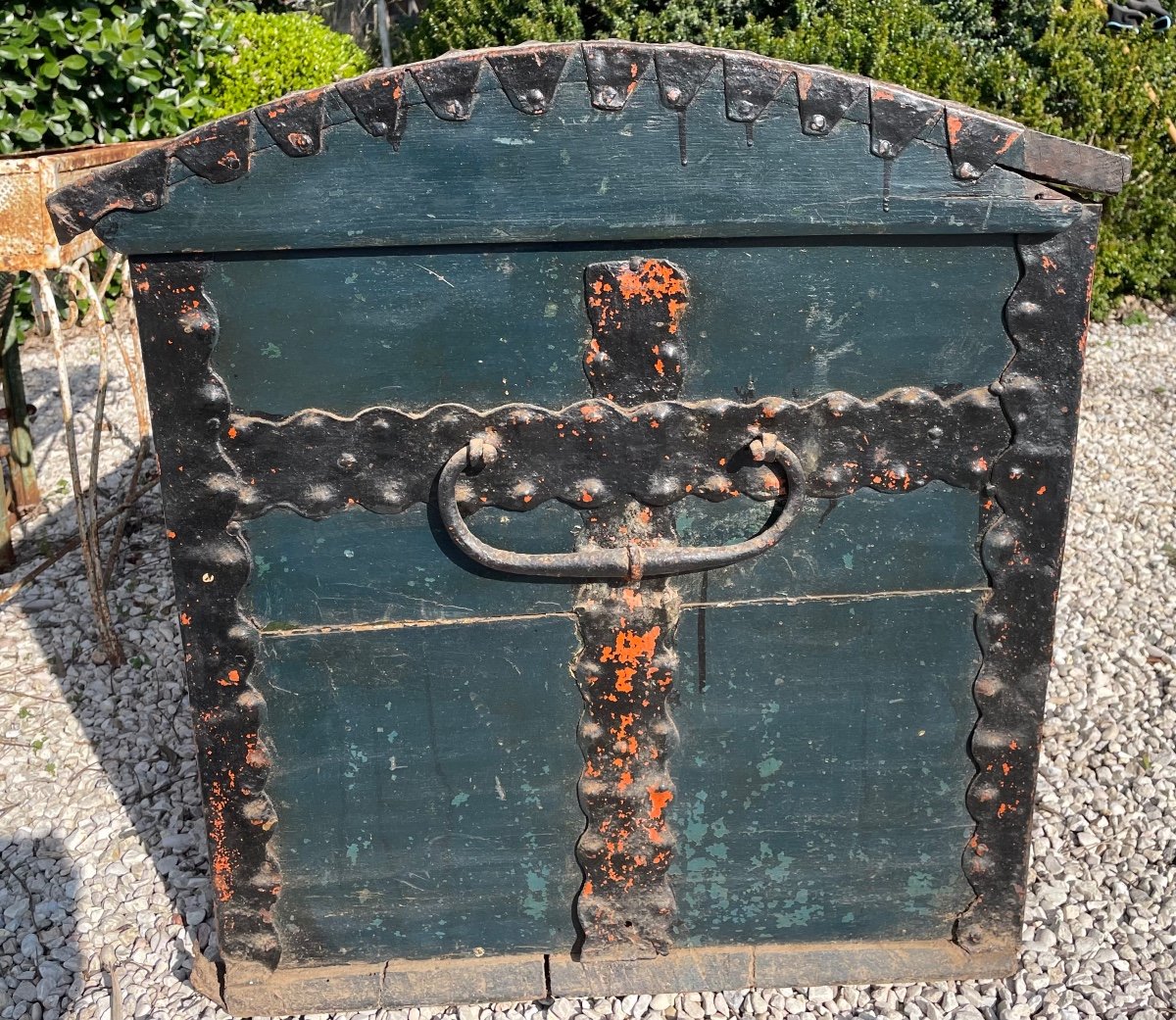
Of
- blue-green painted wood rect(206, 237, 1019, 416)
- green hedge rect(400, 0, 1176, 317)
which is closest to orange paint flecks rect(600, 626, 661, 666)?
blue-green painted wood rect(206, 237, 1019, 416)

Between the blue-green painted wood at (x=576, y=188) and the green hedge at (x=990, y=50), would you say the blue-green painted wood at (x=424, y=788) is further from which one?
the green hedge at (x=990, y=50)

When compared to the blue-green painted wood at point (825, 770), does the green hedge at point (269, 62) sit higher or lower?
higher

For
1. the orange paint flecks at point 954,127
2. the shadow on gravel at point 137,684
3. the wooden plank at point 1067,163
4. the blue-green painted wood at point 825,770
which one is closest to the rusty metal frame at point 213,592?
the shadow on gravel at point 137,684

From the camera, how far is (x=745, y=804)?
7.00 ft

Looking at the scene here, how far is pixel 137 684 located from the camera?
3520 mm

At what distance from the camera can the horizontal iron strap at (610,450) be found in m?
1.85

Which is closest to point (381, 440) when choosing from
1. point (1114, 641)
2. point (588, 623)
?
point (588, 623)

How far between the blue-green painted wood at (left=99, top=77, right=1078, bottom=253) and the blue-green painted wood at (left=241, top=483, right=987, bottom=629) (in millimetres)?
452

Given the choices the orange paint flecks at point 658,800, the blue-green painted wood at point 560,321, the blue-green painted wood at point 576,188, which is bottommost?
the orange paint flecks at point 658,800

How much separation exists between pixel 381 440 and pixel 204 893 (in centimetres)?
137

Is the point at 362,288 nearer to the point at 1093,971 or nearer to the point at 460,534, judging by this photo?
the point at 460,534

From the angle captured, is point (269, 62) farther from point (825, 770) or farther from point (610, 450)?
point (825, 770)

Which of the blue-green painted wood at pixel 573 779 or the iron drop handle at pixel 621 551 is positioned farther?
the blue-green painted wood at pixel 573 779

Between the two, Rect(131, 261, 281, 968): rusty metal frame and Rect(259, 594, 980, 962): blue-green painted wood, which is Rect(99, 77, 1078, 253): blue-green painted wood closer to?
Rect(131, 261, 281, 968): rusty metal frame
